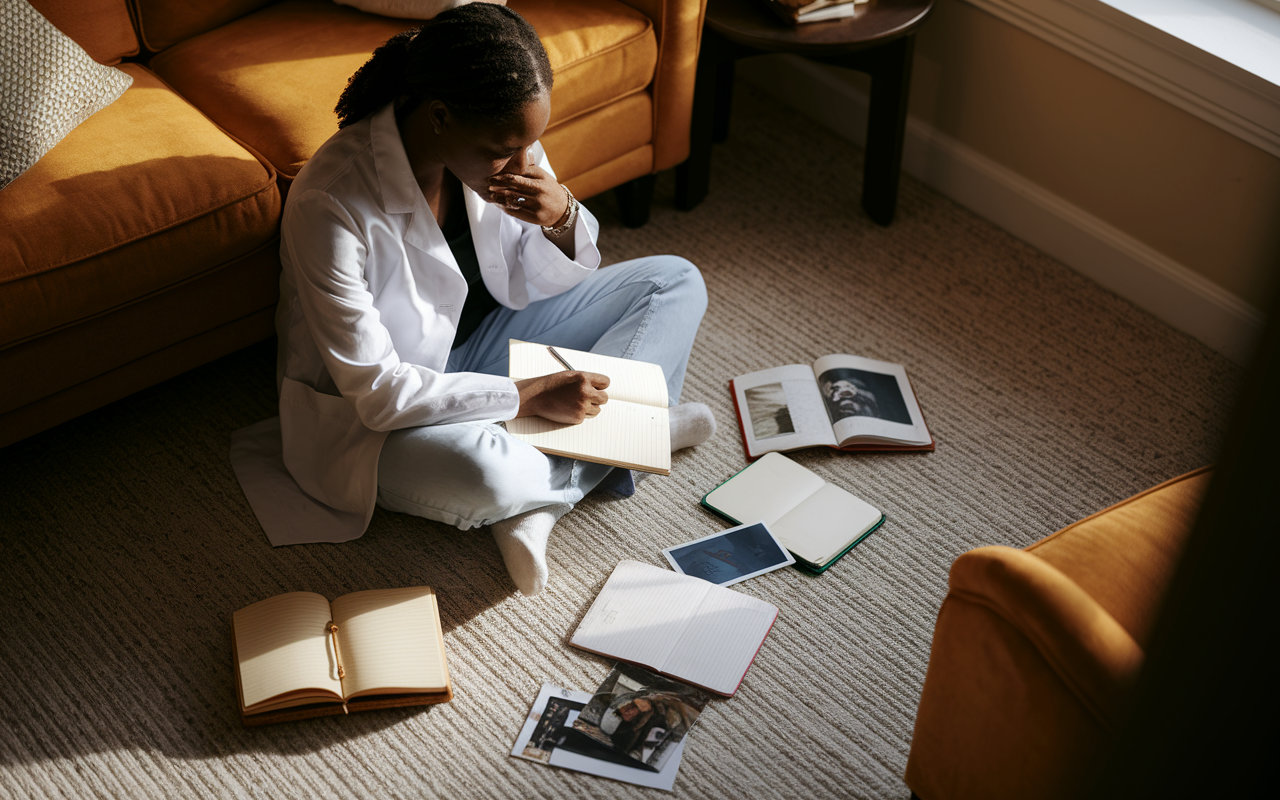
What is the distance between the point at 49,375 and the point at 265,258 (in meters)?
0.39

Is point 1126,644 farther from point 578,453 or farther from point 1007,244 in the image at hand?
point 1007,244

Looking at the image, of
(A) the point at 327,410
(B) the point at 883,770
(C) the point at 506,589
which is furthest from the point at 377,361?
(B) the point at 883,770

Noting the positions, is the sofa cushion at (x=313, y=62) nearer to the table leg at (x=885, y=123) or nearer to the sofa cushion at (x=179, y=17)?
the sofa cushion at (x=179, y=17)

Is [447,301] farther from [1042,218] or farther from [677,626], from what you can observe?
[1042,218]

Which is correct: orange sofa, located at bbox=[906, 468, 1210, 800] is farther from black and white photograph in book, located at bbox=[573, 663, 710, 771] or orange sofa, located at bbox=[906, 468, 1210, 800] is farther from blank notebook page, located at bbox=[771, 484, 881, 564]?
blank notebook page, located at bbox=[771, 484, 881, 564]

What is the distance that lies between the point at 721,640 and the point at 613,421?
14.9 inches

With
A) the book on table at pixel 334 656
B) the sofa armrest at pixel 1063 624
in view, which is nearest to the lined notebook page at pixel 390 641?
the book on table at pixel 334 656

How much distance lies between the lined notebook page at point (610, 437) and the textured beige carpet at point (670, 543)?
223 millimetres

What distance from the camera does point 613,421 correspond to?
5.27 ft

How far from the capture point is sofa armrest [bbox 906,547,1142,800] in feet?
3.21

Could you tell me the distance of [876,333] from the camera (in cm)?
219

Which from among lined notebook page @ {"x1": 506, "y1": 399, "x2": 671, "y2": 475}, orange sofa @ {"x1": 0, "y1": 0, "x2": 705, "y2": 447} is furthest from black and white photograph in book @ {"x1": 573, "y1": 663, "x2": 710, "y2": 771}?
orange sofa @ {"x1": 0, "y1": 0, "x2": 705, "y2": 447}

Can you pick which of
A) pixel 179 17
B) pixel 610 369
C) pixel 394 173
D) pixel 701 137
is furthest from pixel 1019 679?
pixel 179 17

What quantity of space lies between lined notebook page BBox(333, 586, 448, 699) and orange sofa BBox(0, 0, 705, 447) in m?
0.60
